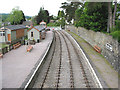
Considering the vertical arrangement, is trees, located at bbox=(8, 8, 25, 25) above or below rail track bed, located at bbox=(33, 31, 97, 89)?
above

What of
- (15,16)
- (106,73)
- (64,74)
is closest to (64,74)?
(64,74)

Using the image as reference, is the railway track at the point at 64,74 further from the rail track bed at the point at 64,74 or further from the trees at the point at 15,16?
the trees at the point at 15,16

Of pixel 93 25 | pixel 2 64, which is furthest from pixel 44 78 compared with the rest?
pixel 93 25

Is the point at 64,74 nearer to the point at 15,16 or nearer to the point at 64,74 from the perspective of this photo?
the point at 64,74

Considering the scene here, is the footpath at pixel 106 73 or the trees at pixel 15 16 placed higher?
the trees at pixel 15 16

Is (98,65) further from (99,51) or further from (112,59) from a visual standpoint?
(99,51)

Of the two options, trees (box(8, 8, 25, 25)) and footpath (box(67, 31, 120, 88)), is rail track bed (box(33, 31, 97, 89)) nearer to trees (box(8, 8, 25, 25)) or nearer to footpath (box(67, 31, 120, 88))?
footpath (box(67, 31, 120, 88))

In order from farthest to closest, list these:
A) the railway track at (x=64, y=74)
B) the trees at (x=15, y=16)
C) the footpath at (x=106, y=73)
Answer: the trees at (x=15, y=16) → the railway track at (x=64, y=74) → the footpath at (x=106, y=73)

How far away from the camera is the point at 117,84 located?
1092cm

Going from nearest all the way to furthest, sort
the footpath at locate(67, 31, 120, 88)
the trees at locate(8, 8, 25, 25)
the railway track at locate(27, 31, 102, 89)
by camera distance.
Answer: the footpath at locate(67, 31, 120, 88) → the railway track at locate(27, 31, 102, 89) → the trees at locate(8, 8, 25, 25)

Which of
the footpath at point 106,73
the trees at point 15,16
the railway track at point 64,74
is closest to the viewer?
the footpath at point 106,73

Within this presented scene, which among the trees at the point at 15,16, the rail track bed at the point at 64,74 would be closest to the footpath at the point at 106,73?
the rail track bed at the point at 64,74

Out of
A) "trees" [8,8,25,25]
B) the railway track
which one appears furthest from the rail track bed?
"trees" [8,8,25,25]

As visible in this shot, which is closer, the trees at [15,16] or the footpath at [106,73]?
the footpath at [106,73]
